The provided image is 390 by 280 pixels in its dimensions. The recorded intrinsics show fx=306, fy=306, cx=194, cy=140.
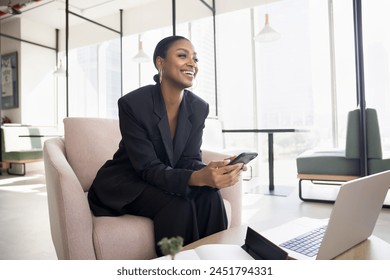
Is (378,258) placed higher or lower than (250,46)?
lower

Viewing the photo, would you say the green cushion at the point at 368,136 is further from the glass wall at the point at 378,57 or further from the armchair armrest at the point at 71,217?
the armchair armrest at the point at 71,217

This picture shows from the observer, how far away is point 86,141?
1576mm

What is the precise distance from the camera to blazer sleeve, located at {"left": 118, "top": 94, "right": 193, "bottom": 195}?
45.2 inches

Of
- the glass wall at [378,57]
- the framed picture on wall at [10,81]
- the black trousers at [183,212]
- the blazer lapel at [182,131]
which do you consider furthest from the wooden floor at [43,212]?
the framed picture on wall at [10,81]

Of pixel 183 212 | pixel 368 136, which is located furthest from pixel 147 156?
pixel 368 136

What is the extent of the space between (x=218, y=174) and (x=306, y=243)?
0.36 metres

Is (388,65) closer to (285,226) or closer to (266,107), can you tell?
(266,107)

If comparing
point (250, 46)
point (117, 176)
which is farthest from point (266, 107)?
point (117, 176)

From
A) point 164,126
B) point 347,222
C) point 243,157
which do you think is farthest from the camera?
point 164,126

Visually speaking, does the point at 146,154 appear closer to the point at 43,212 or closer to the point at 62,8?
the point at 43,212

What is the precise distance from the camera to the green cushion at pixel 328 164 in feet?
9.29

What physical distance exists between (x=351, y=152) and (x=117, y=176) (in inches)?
89.7

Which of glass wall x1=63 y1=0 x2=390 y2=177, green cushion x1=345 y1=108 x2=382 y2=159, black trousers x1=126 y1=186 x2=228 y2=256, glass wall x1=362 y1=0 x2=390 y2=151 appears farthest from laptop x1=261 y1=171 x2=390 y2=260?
glass wall x1=362 y1=0 x2=390 y2=151

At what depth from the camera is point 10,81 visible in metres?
6.76
